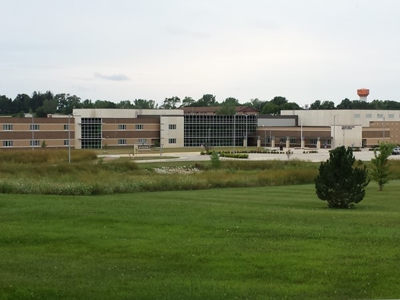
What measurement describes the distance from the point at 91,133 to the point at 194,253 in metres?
107

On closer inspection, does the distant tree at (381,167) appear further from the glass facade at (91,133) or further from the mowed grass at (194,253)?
the glass facade at (91,133)

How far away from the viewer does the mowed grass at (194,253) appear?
39.8ft

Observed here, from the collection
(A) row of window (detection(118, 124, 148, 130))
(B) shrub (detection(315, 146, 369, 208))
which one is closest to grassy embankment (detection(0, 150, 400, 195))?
(B) shrub (detection(315, 146, 369, 208))

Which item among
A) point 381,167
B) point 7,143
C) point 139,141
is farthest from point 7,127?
A: point 381,167

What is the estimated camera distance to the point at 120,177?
4803 cm

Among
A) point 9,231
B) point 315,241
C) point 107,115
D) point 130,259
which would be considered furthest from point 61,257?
point 107,115

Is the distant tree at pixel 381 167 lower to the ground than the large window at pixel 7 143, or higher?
lower

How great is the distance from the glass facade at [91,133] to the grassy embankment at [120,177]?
4023cm

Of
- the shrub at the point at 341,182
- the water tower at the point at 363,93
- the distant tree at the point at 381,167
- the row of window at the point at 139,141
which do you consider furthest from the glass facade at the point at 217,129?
the shrub at the point at 341,182

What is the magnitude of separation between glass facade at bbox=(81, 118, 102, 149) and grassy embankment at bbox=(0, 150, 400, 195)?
132 ft

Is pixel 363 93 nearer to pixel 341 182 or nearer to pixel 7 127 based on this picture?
pixel 7 127

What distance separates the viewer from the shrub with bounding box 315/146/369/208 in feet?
93.8

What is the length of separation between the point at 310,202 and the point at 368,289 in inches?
780

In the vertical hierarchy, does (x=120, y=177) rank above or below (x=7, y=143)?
below
